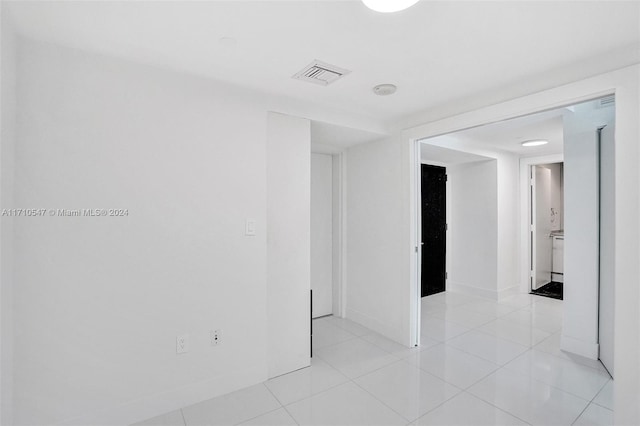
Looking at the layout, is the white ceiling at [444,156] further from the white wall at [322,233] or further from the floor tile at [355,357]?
the floor tile at [355,357]

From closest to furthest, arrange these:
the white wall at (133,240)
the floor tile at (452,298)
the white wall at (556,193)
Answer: the white wall at (133,240) < the floor tile at (452,298) < the white wall at (556,193)

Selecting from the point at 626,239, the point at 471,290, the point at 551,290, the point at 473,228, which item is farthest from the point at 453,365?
the point at 551,290

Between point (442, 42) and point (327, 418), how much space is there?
7.86ft

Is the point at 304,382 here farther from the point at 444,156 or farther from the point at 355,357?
the point at 444,156

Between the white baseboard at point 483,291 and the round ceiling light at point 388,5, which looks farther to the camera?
the white baseboard at point 483,291

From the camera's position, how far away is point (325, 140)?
3.46 meters

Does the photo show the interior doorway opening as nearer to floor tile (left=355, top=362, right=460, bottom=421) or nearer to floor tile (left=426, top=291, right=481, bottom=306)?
floor tile (left=426, top=291, right=481, bottom=306)

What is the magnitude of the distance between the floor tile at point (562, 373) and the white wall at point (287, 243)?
1849 millimetres

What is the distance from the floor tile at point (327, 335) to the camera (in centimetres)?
318

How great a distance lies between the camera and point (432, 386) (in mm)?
2383

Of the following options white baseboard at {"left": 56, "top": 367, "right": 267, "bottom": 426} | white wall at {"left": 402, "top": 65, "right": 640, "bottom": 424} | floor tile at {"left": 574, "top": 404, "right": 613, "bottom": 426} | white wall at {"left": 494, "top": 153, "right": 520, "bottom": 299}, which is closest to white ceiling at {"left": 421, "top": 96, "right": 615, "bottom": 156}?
white wall at {"left": 494, "top": 153, "right": 520, "bottom": 299}

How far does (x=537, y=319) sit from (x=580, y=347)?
3.23 feet

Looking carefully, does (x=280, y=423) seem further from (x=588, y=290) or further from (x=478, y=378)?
(x=588, y=290)

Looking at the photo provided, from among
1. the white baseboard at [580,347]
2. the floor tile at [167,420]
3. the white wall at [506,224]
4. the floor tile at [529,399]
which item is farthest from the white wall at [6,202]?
the white wall at [506,224]
